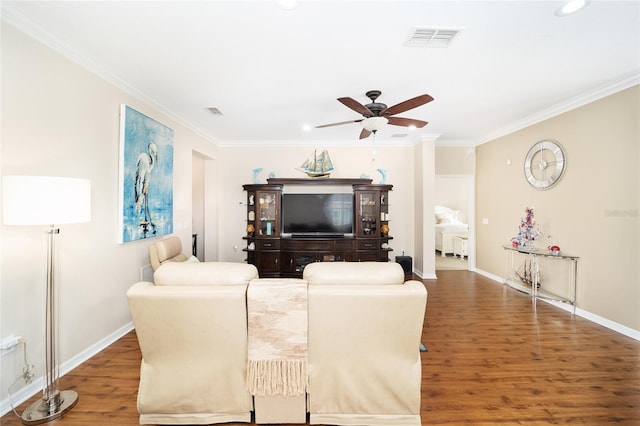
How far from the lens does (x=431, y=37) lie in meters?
2.28

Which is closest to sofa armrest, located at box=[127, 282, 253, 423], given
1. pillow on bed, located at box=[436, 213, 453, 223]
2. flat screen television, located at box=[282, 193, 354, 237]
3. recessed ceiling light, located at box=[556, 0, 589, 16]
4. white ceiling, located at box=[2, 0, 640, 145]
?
white ceiling, located at box=[2, 0, 640, 145]

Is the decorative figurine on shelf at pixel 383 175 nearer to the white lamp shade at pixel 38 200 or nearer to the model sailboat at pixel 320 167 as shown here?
the model sailboat at pixel 320 167

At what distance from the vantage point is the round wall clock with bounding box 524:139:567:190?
13.0ft

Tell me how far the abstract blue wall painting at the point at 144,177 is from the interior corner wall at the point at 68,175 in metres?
0.09

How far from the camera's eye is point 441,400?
2.03 meters

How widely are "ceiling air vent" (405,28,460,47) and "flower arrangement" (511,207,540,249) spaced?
10.2 feet

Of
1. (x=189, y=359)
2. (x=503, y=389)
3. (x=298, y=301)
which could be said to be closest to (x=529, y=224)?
(x=503, y=389)

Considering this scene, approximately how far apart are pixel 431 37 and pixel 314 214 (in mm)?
3761

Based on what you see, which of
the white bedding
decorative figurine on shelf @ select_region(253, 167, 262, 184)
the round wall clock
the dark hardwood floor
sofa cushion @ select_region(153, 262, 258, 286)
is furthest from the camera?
the white bedding

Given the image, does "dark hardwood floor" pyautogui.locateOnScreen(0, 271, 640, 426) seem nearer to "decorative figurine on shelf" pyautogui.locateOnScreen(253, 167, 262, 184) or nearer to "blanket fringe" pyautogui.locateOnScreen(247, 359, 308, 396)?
"blanket fringe" pyautogui.locateOnScreen(247, 359, 308, 396)

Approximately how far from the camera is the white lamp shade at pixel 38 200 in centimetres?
159

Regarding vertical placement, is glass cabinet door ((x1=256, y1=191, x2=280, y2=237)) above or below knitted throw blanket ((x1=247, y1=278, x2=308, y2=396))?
above

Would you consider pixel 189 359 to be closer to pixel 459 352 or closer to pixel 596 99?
pixel 459 352

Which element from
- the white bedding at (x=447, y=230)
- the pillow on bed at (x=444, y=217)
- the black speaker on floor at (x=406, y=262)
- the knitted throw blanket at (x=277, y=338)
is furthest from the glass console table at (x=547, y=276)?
the knitted throw blanket at (x=277, y=338)
